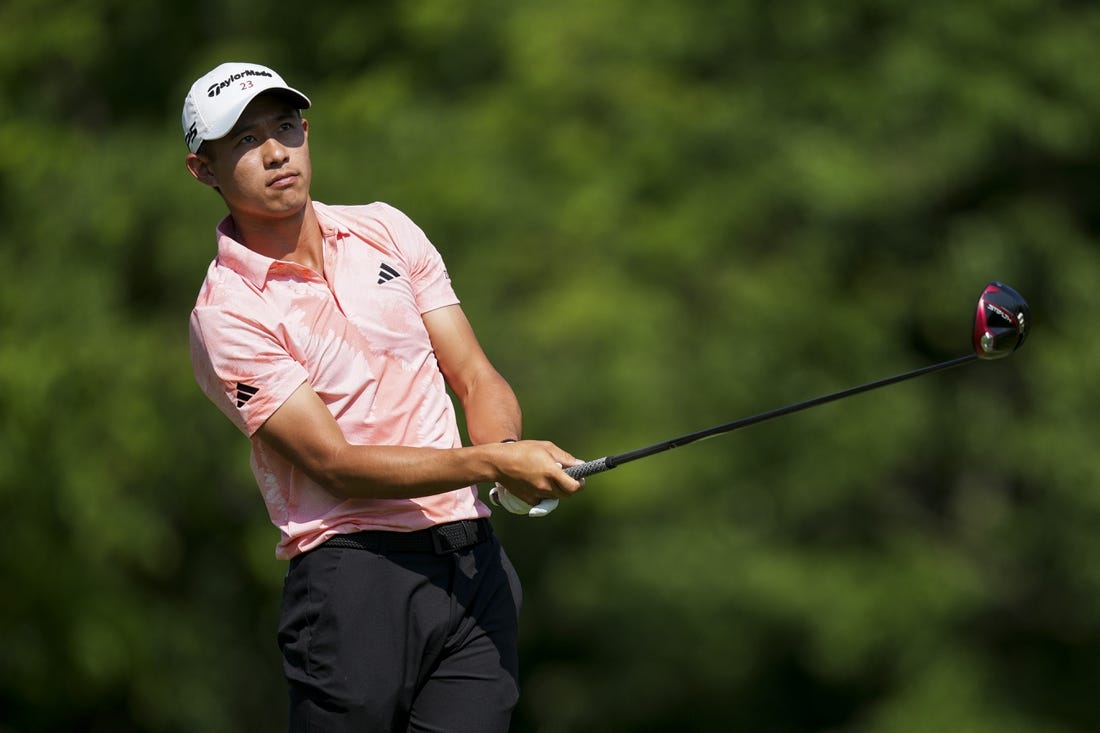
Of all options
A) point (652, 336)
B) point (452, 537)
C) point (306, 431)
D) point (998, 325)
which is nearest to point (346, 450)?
point (306, 431)

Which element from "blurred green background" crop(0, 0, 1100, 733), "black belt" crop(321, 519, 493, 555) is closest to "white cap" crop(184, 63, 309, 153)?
"black belt" crop(321, 519, 493, 555)

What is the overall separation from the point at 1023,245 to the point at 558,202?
13.7 feet

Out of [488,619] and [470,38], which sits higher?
[470,38]

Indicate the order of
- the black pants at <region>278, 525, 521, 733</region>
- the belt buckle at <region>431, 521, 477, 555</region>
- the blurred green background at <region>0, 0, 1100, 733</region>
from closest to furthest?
the black pants at <region>278, 525, 521, 733</region>, the belt buckle at <region>431, 521, 477, 555</region>, the blurred green background at <region>0, 0, 1100, 733</region>

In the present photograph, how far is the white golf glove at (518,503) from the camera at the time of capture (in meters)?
3.47

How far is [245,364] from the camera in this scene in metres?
3.45

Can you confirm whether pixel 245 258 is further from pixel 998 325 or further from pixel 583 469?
pixel 998 325

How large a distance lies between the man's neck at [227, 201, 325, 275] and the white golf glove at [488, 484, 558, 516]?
0.62 m

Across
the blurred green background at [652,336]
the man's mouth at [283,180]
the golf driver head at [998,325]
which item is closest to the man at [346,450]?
the man's mouth at [283,180]

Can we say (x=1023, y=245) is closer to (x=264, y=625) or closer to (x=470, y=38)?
(x=470, y=38)

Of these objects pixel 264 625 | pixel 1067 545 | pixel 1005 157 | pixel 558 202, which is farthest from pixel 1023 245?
pixel 264 625

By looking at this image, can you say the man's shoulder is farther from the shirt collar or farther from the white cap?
the white cap

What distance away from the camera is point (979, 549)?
14977 mm

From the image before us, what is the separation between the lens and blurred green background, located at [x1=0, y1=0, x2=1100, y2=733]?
1204 cm
